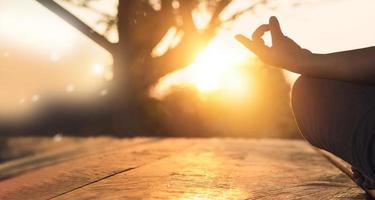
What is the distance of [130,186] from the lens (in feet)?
8.41

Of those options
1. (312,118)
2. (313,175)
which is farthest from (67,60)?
(312,118)

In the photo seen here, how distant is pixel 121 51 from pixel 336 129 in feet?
19.4

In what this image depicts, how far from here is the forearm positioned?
1.38 meters

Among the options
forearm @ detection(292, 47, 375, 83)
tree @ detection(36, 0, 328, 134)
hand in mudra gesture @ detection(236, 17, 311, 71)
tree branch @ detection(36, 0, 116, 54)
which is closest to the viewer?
forearm @ detection(292, 47, 375, 83)

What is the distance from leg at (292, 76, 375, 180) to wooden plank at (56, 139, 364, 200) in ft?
2.48

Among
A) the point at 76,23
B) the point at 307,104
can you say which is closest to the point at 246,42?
the point at 307,104

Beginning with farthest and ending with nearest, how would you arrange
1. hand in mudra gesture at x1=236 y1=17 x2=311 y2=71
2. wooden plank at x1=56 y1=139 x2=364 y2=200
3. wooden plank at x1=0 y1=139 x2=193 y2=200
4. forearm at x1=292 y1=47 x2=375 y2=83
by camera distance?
1. wooden plank at x1=0 y1=139 x2=193 y2=200
2. wooden plank at x1=56 y1=139 x2=364 y2=200
3. hand in mudra gesture at x1=236 y1=17 x2=311 y2=71
4. forearm at x1=292 y1=47 x2=375 y2=83

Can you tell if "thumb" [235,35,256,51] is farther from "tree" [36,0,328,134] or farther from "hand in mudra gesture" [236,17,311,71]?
"tree" [36,0,328,134]

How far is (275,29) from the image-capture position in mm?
1665

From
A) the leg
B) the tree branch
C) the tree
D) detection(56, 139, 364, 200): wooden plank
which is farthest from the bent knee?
the tree

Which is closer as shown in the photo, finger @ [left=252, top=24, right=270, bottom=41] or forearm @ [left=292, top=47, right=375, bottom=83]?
forearm @ [left=292, top=47, right=375, bottom=83]

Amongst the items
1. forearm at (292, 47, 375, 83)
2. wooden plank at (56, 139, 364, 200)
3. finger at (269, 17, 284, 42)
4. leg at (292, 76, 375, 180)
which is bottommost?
wooden plank at (56, 139, 364, 200)

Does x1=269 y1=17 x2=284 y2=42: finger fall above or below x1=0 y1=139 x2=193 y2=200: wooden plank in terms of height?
above

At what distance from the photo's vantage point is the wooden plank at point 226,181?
2.35 meters
